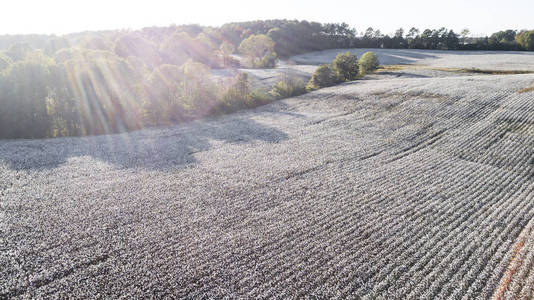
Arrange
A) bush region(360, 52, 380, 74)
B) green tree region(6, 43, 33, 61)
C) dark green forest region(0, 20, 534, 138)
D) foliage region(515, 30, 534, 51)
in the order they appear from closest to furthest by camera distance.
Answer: dark green forest region(0, 20, 534, 138)
green tree region(6, 43, 33, 61)
bush region(360, 52, 380, 74)
foliage region(515, 30, 534, 51)

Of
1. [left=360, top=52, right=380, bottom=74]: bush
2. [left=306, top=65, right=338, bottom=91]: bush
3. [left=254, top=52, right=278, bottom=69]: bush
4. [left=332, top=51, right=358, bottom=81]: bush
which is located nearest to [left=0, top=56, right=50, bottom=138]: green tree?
[left=306, top=65, right=338, bottom=91]: bush

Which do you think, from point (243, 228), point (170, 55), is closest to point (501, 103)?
point (243, 228)

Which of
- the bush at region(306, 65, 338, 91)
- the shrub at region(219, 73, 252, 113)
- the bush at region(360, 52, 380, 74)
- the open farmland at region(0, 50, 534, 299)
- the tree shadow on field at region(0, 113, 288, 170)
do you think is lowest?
the open farmland at region(0, 50, 534, 299)

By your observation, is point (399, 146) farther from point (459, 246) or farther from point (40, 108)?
point (40, 108)

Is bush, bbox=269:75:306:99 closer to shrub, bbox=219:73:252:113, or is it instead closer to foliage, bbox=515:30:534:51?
shrub, bbox=219:73:252:113

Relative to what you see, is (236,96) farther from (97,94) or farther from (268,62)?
(268,62)

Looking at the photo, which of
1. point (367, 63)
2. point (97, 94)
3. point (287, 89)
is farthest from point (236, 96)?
point (367, 63)

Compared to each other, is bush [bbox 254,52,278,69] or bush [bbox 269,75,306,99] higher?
bush [bbox 254,52,278,69]
